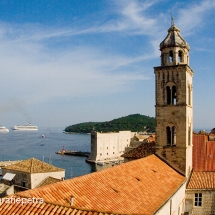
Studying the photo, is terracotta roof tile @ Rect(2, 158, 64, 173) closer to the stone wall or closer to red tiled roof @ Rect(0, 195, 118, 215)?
the stone wall

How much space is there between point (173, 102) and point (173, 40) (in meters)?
4.85

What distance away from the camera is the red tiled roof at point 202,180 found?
22.1m

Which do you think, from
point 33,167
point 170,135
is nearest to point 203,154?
point 170,135

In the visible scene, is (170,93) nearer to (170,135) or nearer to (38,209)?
(170,135)

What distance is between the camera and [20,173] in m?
30.0

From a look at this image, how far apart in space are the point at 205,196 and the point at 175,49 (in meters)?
11.5

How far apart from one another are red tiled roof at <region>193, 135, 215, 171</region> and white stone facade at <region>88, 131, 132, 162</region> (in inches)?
2197

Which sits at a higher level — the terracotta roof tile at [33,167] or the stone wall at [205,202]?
the terracotta roof tile at [33,167]

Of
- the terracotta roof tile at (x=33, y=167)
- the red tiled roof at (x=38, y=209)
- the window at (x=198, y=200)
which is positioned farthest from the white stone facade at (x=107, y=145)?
the red tiled roof at (x=38, y=209)

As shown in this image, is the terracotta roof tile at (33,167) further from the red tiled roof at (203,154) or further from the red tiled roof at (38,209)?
the red tiled roof at (38,209)

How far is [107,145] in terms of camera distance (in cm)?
8525

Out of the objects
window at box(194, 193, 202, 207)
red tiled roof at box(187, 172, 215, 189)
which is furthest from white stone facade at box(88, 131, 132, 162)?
window at box(194, 193, 202, 207)

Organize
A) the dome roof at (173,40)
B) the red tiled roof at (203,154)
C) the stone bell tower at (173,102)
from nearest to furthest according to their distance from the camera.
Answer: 1. the stone bell tower at (173,102)
2. the dome roof at (173,40)
3. the red tiled roof at (203,154)

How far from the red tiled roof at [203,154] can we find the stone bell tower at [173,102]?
181 cm
